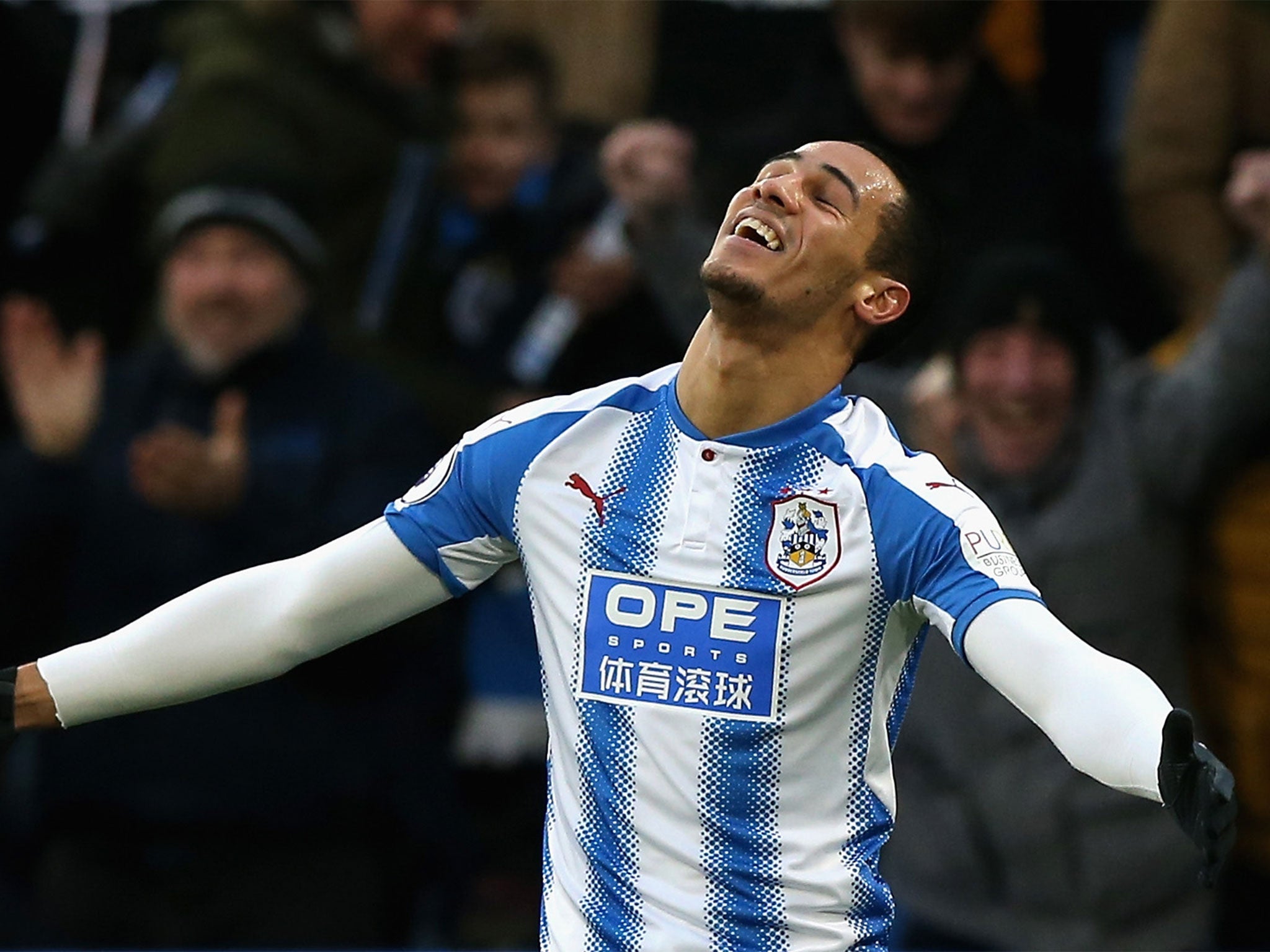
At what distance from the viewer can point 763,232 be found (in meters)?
3.36

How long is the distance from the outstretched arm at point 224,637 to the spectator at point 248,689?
239 centimetres

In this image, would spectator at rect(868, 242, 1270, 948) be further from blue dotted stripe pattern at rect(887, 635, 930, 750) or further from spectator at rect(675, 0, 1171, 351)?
blue dotted stripe pattern at rect(887, 635, 930, 750)

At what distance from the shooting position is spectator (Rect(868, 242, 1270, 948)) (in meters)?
5.54

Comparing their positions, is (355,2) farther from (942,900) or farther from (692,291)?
(942,900)

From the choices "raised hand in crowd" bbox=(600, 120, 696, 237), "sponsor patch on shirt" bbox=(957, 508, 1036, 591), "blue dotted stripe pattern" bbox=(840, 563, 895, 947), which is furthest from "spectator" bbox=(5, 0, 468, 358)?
"sponsor patch on shirt" bbox=(957, 508, 1036, 591)

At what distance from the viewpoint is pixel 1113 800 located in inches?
219

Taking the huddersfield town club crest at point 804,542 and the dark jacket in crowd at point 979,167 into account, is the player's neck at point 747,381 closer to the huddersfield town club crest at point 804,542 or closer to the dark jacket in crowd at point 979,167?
the huddersfield town club crest at point 804,542

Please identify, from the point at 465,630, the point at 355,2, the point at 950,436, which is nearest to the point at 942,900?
the point at 950,436

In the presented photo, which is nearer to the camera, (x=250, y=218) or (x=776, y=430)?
(x=776, y=430)

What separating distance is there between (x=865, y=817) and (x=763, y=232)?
3.00ft

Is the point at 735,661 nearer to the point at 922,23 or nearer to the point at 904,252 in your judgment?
the point at 904,252

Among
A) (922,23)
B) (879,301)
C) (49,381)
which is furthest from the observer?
(49,381)

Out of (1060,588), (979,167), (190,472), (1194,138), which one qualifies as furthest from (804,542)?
(1194,138)

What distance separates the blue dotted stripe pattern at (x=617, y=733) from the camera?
3320 mm
